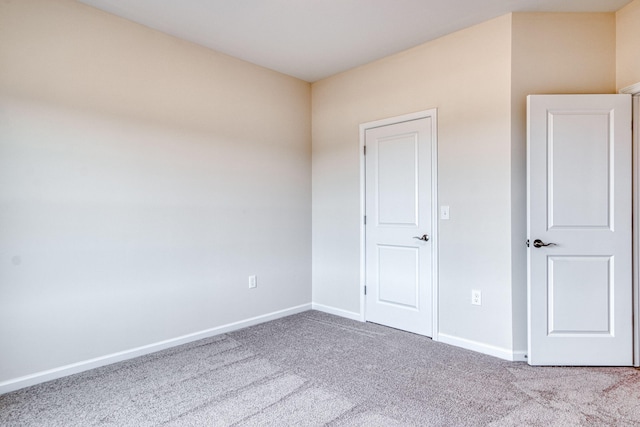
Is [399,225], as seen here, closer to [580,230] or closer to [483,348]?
[483,348]

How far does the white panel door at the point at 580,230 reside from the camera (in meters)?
2.59

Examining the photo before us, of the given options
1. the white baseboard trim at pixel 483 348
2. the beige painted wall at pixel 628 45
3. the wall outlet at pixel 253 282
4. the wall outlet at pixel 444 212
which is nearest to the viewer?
the beige painted wall at pixel 628 45

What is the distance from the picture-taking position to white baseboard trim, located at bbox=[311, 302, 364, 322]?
12.6ft

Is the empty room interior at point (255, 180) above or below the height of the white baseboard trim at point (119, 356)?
above

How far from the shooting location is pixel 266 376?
8.22ft

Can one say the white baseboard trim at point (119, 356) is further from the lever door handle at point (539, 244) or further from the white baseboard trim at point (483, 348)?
the lever door handle at point (539, 244)

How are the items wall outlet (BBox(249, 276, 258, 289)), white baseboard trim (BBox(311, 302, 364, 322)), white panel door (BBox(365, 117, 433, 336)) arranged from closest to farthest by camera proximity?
white panel door (BBox(365, 117, 433, 336)) → wall outlet (BBox(249, 276, 258, 289)) → white baseboard trim (BBox(311, 302, 364, 322))

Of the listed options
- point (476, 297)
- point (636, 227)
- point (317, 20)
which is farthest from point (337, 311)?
point (317, 20)

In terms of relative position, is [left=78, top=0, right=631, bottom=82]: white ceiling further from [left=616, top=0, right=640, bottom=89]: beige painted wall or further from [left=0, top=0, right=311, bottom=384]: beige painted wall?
[left=0, top=0, right=311, bottom=384]: beige painted wall

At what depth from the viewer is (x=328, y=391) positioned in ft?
7.50

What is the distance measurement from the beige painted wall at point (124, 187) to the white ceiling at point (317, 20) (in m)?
0.24

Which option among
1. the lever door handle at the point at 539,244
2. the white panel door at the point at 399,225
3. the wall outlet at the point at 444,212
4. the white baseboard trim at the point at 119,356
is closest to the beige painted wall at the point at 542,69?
the lever door handle at the point at 539,244

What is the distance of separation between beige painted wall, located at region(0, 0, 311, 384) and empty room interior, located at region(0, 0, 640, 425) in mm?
13

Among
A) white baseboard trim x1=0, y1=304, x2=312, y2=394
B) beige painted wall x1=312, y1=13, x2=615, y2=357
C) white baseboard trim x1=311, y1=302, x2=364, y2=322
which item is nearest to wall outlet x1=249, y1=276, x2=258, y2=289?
white baseboard trim x1=0, y1=304, x2=312, y2=394
